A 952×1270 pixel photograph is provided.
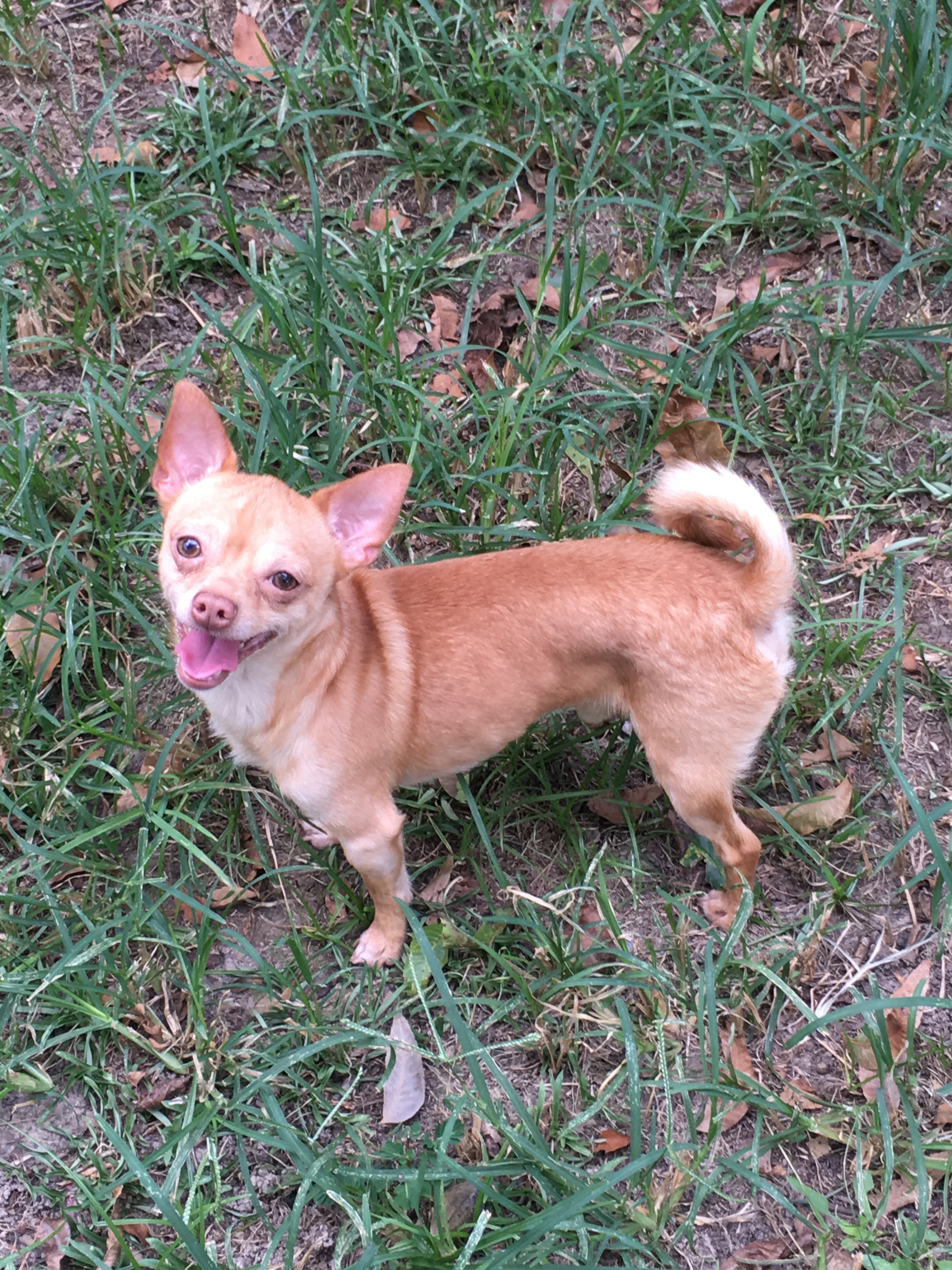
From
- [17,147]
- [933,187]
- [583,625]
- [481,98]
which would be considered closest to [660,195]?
[481,98]

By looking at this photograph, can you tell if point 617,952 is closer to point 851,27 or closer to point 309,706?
point 309,706

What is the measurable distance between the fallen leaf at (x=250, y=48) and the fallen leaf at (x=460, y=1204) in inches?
176

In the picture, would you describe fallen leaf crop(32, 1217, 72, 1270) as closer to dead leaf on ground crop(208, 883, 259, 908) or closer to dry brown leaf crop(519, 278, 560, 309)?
dead leaf on ground crop(208, 883, 259, 908)

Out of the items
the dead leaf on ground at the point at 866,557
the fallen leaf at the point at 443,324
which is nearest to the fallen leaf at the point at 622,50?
the fallen leaf at the point at 443,324

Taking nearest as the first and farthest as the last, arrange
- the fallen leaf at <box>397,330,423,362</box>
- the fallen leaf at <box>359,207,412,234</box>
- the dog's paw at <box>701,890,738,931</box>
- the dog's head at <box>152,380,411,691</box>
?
1. the dog's head at <box>152,380,411,691</box>
2. the dog's paw at <box>701,890,738,931</box>
3. the fallen leaf at <box>397,330,423,362</box>
4. the fallen leaf at <box>359,207,412,234</box>

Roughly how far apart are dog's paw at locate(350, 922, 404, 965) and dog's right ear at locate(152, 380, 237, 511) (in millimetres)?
1495

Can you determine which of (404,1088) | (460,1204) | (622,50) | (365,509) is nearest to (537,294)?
(622,50)

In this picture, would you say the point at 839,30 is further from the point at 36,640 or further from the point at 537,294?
the point at 36,640

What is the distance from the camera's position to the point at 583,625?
2.95 metres

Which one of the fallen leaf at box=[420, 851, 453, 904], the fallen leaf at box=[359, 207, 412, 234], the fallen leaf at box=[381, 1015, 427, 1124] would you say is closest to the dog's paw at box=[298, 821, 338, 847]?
the fallen leaf at box=[420, 851, 453, 904]

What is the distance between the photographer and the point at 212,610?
2.47 m

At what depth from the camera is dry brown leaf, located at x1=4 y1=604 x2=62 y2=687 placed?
353 centimetres

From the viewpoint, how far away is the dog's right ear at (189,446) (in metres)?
2.84

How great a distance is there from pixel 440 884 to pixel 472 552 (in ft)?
4.05
